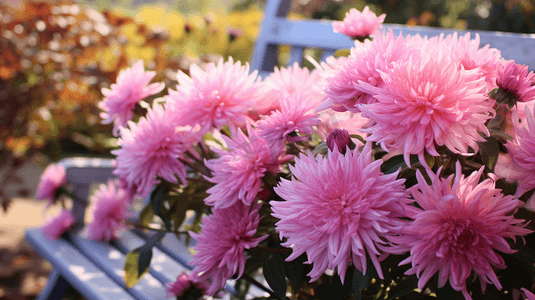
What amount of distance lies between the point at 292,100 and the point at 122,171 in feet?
1.14

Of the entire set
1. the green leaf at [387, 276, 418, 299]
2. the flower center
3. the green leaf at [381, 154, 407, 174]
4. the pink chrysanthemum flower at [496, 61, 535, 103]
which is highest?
the pink chrysanthemum flower at [496, 61, 535, 103]

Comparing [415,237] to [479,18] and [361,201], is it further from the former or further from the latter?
[479,18]

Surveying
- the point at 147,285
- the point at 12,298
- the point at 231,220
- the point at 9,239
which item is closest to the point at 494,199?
the point at 231,220

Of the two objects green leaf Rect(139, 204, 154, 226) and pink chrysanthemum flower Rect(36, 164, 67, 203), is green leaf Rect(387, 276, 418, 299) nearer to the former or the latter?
green leaf Rect(139, 204, 154, 226)

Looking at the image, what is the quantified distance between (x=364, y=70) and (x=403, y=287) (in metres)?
0.33

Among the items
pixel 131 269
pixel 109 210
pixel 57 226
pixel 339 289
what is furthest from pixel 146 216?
pixel 57 226

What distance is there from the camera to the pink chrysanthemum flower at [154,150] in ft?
2.42

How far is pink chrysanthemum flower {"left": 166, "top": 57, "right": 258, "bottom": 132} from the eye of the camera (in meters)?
0.73

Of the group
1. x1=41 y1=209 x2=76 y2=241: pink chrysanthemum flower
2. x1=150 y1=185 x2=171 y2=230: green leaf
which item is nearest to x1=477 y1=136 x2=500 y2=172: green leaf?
x1=150 y1=185 x2=171 y2=230: green leaf

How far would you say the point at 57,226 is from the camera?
160 cm

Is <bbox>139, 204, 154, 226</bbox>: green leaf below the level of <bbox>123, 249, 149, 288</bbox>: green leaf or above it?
above

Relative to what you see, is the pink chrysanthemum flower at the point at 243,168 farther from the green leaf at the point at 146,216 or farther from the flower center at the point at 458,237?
the green leaf at the point at 146,216

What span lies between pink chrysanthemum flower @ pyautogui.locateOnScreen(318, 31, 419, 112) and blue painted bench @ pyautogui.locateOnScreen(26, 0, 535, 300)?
2.21 feet

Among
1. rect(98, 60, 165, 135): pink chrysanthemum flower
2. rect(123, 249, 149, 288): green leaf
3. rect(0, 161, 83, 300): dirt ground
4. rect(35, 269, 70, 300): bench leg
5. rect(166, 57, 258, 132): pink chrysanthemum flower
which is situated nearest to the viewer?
rect(166, 57, 258, 132): pink chrysanthemum flower
